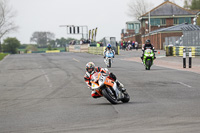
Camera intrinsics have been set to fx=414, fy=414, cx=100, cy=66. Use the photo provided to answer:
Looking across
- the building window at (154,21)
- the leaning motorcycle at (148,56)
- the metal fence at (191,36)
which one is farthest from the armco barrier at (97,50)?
the leaning motorcycle at (148,56)

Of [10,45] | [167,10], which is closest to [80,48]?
[167,10]

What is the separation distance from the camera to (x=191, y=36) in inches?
1625

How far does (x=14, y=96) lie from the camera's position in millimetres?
14273

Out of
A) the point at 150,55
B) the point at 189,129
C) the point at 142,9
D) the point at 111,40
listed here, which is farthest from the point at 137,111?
the point at 142,9

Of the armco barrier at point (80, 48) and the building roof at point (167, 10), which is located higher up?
the building roof at point (167, 10)

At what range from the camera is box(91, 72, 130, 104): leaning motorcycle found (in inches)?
422

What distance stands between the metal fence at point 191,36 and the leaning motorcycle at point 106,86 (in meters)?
29.7

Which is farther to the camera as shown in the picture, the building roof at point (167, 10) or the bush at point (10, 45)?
the bush at point (10, 45)

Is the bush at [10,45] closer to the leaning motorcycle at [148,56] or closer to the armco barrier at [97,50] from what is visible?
the armco barrier at [97,50]

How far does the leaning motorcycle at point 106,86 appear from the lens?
10.7 m

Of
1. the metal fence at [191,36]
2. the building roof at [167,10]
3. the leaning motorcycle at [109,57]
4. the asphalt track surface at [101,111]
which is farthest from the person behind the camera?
the building roof at [167,10]

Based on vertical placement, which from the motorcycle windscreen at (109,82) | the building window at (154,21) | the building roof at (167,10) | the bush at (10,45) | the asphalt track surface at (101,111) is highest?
the building roof at (167,10)

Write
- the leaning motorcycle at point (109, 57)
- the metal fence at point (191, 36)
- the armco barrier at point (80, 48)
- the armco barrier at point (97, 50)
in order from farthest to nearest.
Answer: the armco barrier at point (80, 48) → the armco barrier at point (97, 50) → the metal fence at point (191, 36) → the leaning motorcycle at point (109, 57)

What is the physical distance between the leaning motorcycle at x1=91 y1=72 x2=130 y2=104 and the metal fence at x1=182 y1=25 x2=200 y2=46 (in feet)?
97.4
